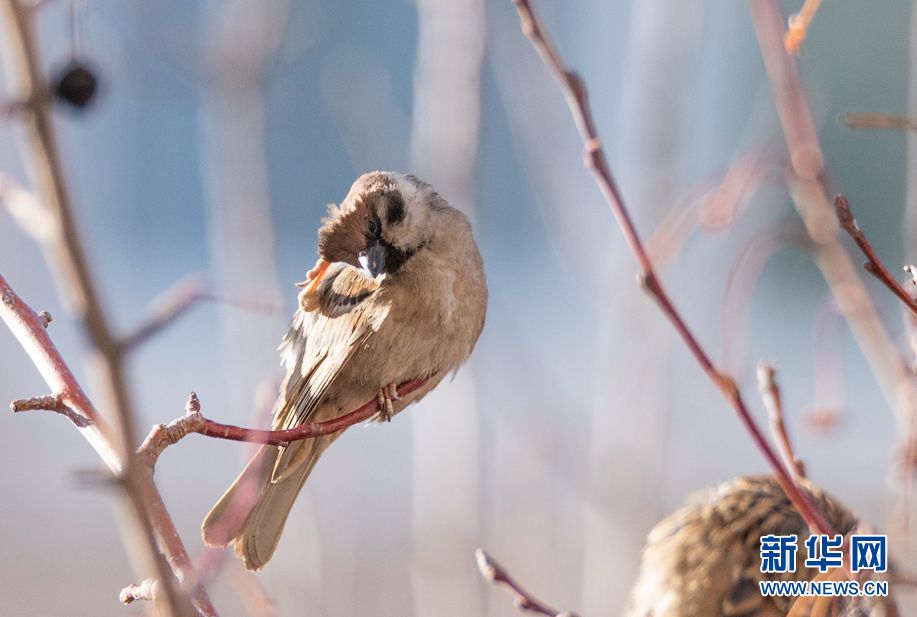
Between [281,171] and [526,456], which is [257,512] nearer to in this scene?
[526,456]

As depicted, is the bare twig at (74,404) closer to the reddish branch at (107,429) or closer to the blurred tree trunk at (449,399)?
the reddish branch at (107,429)

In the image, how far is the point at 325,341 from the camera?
7.15ft

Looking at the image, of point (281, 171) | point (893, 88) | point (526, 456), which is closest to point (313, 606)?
point (526, 456)

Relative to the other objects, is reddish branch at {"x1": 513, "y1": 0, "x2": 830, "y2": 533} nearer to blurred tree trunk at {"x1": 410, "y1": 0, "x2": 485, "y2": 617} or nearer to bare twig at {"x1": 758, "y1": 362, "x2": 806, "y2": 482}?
bare twig at {"x1": 758, "y1": 362, "x2": 806, "y2": 482}

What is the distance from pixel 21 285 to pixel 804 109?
5.77 feet

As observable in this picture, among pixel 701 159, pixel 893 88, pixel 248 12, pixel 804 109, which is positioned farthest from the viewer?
pixel 893 88

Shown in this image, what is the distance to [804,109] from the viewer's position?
152 cm

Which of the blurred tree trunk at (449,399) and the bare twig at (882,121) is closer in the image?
the bare twig at (882,121)

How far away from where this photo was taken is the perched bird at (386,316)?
6.81 feet

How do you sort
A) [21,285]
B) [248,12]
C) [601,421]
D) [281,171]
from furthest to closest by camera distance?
1. [281,171]
2. [601,421]
3. [248,12]
4. [21,285]

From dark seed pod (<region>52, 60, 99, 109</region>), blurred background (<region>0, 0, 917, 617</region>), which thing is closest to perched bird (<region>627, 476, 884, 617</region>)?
blurred background (<region>0, 0, 917, 617</region>)

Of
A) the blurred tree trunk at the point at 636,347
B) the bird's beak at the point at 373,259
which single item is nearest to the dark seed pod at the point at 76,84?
the bird's beak at the point at 373,259

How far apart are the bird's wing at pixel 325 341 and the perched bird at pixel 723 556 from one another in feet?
2.27

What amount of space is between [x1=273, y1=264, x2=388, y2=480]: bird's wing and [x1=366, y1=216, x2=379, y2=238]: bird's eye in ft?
0.47
